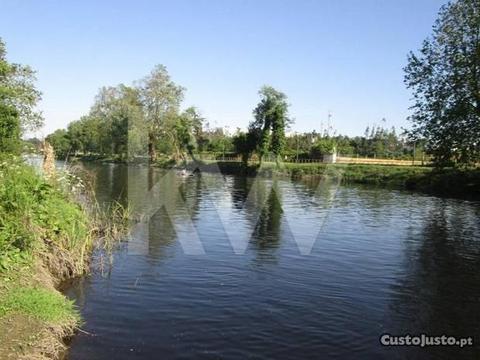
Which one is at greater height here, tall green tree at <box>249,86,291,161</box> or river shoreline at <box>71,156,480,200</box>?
tall green tree at <box>249,86,291,161</box>

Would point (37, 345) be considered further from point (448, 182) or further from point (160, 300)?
point (448, 182)

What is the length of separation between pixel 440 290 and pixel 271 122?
225ft

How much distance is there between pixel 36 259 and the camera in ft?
40.2

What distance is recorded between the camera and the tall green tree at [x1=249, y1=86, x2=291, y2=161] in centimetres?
8081

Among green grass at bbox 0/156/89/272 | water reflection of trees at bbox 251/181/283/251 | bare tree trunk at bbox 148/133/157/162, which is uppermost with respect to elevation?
bare tree trunk at bbox 148/133/157/162

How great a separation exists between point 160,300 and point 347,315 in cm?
475

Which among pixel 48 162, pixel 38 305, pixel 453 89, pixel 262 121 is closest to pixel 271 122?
pixel 262 121

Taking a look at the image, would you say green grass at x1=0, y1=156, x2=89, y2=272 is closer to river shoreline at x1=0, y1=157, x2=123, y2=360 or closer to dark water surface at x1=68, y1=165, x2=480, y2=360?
river shoreline at x1=0, y1=157, x2=123, y2=360

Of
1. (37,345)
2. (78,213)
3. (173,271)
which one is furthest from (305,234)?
(37,345)

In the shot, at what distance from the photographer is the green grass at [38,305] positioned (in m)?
9.35

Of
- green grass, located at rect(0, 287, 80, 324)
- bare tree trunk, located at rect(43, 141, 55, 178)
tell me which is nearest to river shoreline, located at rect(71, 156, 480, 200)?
bare tree trunk, located at rect(43, 141, 55, 178)

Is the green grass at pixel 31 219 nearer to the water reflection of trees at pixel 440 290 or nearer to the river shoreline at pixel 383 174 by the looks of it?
the water reflection of trees at pixel 440 290

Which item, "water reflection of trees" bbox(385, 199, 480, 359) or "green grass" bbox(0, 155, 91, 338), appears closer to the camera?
"green grass" bbox(0, 155, 91, 338)

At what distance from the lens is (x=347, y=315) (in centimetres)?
1189
